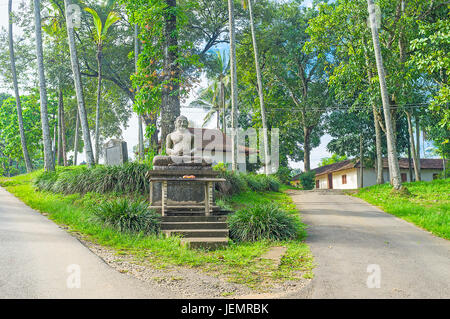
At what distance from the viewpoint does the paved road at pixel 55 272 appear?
4219 mm

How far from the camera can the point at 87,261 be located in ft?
18.0

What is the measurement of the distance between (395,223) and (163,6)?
30.4 ft

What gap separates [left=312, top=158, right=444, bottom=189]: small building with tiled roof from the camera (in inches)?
1428

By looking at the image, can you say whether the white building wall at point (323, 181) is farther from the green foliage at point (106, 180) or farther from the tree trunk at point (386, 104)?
the green foliage at point (106, 180)

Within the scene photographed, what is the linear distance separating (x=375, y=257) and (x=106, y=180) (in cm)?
809

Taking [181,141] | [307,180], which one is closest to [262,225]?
[181,141]

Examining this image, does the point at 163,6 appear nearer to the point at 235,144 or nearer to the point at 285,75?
the point at 235,144

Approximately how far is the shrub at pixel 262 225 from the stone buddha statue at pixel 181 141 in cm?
258

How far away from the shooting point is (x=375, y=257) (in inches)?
259

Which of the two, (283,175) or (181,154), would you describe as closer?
(181,154)

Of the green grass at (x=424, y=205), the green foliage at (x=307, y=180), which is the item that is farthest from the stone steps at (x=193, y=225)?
the green foliage at (x=307, y=180)

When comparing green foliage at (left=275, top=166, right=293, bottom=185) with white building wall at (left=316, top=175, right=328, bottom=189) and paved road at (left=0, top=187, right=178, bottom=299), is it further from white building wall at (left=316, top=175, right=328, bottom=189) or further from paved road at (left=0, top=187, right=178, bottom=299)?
paved road at (left=0, top=187, right=178, bottom=299)

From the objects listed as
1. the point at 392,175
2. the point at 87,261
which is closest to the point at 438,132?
the point at 392,175

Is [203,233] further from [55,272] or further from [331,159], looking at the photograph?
[331,159]
